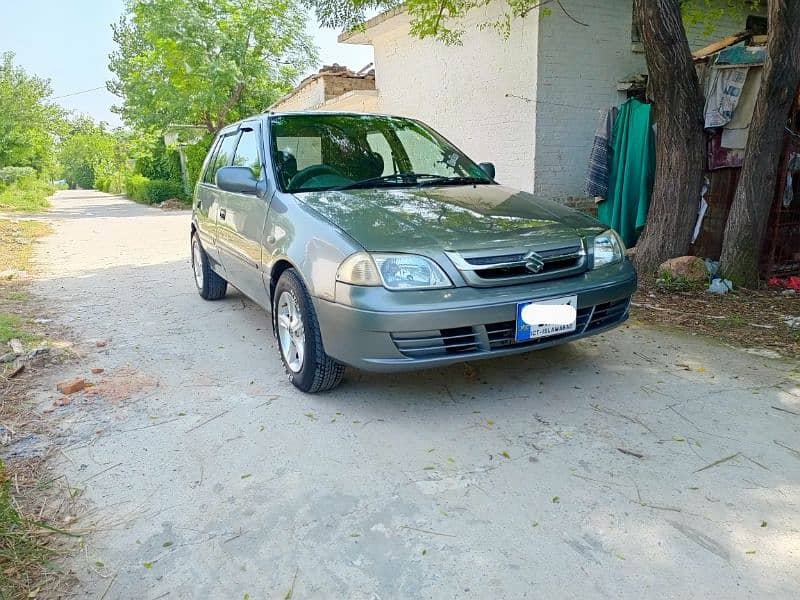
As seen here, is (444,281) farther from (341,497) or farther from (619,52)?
(619,52)

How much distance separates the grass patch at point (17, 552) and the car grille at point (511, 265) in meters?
2.09

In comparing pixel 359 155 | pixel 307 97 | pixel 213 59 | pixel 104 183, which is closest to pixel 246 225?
pixel 359 155

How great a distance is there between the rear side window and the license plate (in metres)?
3.04

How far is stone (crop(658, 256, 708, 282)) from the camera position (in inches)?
221

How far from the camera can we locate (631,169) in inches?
280

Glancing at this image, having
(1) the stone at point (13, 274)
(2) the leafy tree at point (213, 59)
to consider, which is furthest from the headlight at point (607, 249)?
(2) the leafy tree at point (213, 59)

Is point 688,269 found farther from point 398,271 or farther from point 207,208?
point 207,208

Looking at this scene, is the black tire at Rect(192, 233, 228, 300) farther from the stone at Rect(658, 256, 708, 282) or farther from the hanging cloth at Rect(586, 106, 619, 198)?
the hanging cloth at Rect(586, 106, 619, 198)

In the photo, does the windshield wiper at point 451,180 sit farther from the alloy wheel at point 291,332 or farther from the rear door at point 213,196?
the rear door at point 213,196

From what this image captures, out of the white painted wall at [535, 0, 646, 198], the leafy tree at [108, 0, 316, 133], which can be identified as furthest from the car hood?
the leafy tree at [108, 0, 316, 133]

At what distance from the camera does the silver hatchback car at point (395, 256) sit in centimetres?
290

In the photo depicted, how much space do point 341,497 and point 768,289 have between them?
5.04 metres

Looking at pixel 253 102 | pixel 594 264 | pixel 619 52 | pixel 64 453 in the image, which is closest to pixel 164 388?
pixel 64 453

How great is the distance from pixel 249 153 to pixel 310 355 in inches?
75.3
